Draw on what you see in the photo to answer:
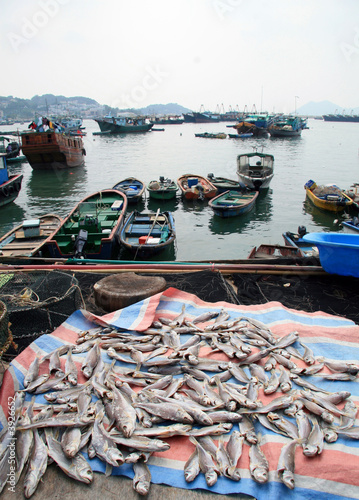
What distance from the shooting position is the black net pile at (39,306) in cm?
503

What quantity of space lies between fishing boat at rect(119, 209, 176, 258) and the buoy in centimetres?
599

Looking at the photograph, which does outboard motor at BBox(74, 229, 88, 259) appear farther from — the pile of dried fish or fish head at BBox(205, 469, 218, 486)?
fish head at BBox(205, 469, 218, 486)

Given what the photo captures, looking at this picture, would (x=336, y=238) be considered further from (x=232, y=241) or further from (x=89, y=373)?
(x=232, y=241)

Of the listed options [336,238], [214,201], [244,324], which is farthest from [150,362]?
[214,201]

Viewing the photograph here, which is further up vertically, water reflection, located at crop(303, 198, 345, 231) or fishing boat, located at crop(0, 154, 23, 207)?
fishing boat, located at crop(0, 154, 23, 207)

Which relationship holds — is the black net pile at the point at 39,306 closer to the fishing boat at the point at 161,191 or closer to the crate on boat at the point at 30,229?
the crate on boat at the point at 30,229

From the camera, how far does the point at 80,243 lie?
11383 millimetres

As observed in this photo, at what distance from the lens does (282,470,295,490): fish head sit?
2717 millimetres

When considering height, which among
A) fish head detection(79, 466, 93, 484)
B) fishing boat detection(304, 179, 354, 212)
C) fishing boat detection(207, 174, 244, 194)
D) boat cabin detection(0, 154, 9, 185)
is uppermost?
boat cabin detection(0, 154, 9, 185)

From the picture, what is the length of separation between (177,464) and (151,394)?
760 millimetres

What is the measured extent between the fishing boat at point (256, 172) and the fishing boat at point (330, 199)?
11.1ft

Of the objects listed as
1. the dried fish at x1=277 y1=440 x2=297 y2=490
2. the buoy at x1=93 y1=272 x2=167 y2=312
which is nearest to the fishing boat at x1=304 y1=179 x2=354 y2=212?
the buoy at x1=93 y1=272 x2=167 y2=312

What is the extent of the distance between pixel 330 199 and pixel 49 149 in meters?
26.2

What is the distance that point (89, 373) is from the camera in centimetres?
398
